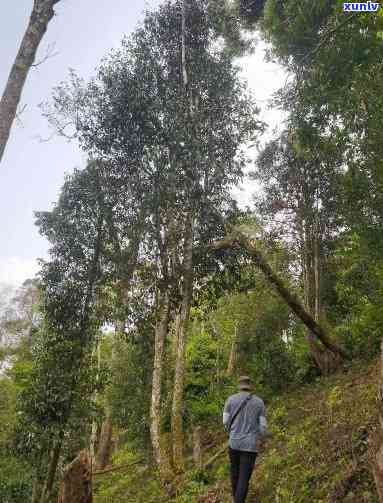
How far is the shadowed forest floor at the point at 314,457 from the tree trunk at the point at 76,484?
6.07 ft

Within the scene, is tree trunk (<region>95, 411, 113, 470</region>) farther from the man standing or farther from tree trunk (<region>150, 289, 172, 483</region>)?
the man standing

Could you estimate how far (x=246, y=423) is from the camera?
532 centimetres

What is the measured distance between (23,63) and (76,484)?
Result: 7.54 metres

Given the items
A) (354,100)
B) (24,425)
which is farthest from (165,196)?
(24,425)

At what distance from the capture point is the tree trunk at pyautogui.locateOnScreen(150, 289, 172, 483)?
358 inches

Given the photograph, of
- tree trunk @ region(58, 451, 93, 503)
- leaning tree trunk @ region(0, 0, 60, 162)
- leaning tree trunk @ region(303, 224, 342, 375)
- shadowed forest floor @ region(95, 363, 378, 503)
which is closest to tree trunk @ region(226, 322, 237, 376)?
leaning tree trunk @ region(303, 224, 342, 375)

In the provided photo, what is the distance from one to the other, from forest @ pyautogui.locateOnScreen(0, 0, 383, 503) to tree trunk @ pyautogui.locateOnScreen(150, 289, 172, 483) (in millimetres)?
52

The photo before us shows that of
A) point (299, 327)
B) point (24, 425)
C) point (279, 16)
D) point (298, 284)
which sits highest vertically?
point (279, 16)

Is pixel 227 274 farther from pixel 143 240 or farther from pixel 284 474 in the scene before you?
pixel 284 474

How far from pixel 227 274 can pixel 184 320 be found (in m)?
2.81

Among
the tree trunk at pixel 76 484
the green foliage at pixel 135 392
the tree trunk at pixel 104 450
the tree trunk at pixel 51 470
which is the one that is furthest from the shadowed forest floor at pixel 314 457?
the tree trunk at pixel 104 450

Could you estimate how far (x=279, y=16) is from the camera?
36.0 feet

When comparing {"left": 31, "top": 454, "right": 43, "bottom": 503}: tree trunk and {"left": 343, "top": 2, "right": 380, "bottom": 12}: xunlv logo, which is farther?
{"left": 31, "top": 454, "right": 43, "bottom": 503}: tree trunk

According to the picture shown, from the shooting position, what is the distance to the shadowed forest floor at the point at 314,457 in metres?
4.52
